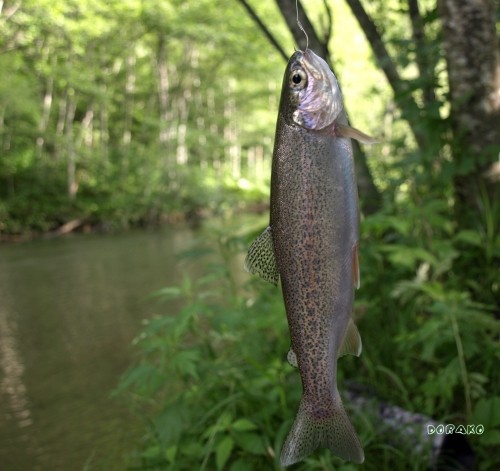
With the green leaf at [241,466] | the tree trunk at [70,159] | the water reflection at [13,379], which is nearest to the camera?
the green leaf at [241,466]

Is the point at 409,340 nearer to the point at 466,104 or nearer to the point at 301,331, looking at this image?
the point at 466,104

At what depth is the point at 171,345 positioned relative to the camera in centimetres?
330

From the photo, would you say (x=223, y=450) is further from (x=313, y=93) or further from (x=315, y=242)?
(x=313, y=93)

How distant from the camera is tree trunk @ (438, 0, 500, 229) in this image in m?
3.86

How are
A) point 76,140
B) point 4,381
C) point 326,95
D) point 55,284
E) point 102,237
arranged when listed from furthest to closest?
point 76,140, point 102,237, point 55,284, point 4,381, point 326,95

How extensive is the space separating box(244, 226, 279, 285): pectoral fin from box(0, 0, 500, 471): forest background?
163cm

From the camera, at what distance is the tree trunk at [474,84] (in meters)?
3.86

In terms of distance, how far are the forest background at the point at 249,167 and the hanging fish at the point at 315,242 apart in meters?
1.62

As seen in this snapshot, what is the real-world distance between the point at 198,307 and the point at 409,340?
1216 mm

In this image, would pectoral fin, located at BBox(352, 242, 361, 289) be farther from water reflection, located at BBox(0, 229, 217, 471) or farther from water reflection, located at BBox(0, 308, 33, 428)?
water reflection, located at BBox(0, 308, 33, 428)

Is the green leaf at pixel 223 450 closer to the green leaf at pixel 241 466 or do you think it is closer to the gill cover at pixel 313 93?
the green leaf at pixel 241 466

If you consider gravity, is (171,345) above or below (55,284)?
above

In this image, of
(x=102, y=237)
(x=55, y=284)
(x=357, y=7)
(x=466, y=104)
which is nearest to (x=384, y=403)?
(x=466, y=104)

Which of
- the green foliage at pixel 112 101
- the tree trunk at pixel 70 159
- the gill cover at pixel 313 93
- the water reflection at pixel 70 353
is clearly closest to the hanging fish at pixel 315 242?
the gill cover at pixel 313 93
